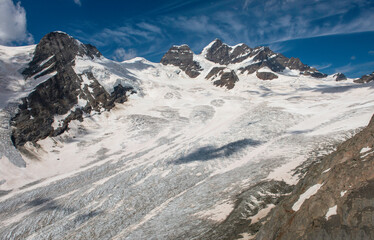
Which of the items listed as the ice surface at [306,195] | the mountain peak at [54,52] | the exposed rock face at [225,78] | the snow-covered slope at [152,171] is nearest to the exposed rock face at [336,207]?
the ice surface at [306,195]

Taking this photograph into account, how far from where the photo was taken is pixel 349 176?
8.80 metres

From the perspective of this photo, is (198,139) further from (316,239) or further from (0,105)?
(0,105)

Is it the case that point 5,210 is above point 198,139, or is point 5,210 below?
below

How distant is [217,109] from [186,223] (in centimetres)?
5401

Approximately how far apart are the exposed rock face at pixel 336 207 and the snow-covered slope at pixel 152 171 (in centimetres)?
671

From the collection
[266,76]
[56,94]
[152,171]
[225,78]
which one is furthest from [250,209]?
[266,76]

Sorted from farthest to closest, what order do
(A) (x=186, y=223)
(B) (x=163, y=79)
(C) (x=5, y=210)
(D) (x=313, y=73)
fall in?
1. (D) (x=313, y=73)
2. (B) (x=163, y=79)
3. (C) (x=5, y=210)
4. (A) (x=186, y=223)

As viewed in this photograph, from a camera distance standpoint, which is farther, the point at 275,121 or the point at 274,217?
the point at 275,121

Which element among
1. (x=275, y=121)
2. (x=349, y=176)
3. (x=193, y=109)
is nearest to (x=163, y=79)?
(x=193, y=109)

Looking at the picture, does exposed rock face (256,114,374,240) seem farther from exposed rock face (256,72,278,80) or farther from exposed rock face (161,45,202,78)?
exposed rock face (161,45,202,78)

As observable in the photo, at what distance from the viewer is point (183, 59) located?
181875mm

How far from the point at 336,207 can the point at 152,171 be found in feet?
82.1

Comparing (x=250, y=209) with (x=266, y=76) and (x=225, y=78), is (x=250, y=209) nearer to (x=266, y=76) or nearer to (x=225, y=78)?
(x=225, y=78)

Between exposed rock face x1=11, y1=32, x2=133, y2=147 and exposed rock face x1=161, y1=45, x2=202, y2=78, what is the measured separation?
77590mm
